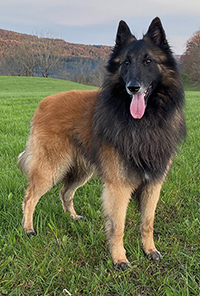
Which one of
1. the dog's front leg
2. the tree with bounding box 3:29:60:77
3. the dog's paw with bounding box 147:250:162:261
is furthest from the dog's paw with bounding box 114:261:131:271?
the tree with bounding box 3:29:60:77

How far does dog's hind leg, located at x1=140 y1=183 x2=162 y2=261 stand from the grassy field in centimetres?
8

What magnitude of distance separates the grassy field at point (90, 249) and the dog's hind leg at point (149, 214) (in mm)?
79

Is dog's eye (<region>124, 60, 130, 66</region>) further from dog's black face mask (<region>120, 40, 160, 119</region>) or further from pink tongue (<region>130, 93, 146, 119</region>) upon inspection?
pink tongue (<region>130, 93, 146, 119</region>)

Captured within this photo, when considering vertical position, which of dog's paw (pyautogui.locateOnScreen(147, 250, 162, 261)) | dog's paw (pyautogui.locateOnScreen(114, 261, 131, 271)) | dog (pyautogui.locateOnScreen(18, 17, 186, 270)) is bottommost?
dog's paw (pyautogui.locateOnScreen(114, 261, 131, 271))

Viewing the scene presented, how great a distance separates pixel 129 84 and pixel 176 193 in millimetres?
1788

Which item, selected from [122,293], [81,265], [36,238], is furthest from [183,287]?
[36,238]

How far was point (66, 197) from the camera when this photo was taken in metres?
3.06

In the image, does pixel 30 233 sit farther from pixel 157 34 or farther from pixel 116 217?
pixel 157 34

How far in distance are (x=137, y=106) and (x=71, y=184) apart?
4.87ft

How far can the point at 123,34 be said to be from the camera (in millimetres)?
2322

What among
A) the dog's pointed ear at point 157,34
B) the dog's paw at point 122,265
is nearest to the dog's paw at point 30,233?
the dog's paw at point 122,265

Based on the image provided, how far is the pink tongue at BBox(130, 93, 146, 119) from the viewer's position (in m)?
2.05

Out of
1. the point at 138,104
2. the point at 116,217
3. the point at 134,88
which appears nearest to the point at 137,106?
the point at 138,104

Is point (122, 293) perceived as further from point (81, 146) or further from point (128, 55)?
point (128, 55)
